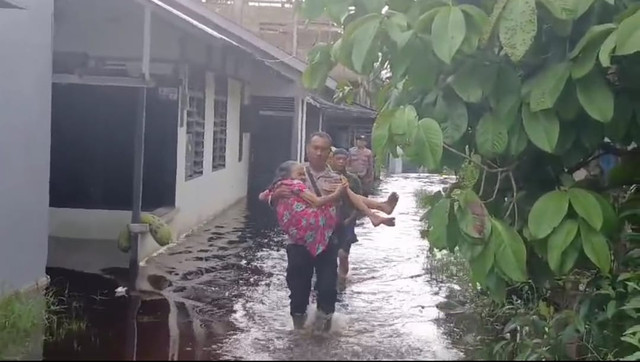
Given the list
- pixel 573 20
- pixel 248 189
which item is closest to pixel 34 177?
pixel 573 20

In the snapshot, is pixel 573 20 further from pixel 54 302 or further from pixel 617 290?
pixel 54 302

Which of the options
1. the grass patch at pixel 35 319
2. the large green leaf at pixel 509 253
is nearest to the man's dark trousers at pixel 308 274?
the grass patch at pixel 35 319

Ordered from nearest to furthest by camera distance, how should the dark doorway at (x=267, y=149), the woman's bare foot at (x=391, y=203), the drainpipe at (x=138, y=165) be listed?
the woman's bare foot at (x=391, y=203)
the drainpipe at (x=138, y=165)
the dark doorway at (x=267, y=149)

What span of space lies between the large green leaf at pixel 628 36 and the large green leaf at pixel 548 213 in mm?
617

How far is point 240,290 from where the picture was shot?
9.07 metres

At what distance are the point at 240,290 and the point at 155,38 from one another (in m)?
4.16

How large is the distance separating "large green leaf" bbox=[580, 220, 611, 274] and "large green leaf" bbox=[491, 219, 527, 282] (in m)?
0.30

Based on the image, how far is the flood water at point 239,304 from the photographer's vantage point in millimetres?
6363

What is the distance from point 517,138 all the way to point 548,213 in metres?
0.54

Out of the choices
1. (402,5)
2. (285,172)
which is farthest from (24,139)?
(402,5)

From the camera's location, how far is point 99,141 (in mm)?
12016

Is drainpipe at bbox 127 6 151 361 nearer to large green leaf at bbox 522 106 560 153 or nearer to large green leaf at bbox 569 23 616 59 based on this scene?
large green leaf at bbox 522 106 560 153

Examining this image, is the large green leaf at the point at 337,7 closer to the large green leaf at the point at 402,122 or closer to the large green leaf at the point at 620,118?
the large green leaf at the point at 402,122

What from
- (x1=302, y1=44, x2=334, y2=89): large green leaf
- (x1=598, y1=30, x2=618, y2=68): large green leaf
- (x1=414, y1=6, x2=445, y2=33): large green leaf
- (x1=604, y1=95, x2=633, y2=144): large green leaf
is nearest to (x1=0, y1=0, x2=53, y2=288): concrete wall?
(x1=302, y1=44, x2=334, y2=89): large green leaf
